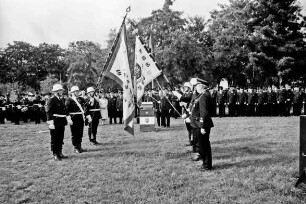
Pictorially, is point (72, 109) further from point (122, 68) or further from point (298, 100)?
point (298, 100)

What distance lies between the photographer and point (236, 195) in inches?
224

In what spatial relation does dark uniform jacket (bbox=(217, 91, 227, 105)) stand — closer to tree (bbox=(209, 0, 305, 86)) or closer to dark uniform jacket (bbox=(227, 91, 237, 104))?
dark uniform jacket (bbox=(227, 91, 237, 104))

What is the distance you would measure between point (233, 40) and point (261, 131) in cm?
2185

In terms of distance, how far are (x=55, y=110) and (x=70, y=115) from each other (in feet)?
2.76

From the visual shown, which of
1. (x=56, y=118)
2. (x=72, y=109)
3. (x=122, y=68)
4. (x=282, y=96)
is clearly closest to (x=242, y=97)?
(x=282, y=96)

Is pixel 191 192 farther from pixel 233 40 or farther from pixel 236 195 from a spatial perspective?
pixel 233 40

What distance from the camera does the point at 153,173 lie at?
732cm

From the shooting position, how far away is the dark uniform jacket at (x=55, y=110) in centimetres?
906

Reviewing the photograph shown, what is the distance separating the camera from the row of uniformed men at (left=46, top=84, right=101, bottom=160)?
30.1ft

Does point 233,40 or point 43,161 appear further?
point 233,40

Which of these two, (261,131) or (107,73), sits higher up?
(107,73)

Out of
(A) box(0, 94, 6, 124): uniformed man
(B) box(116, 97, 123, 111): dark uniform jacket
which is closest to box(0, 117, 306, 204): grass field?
(B) box(116, 97, 123, 111): dark uniform jacket

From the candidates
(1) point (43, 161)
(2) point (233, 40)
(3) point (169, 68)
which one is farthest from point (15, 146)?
(2) point (233, 40)

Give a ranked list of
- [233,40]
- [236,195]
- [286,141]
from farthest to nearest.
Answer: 1. [233,40]
2. [286,141]
3. [236,195]
